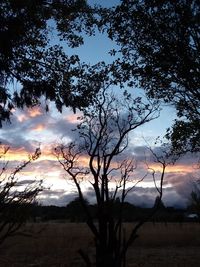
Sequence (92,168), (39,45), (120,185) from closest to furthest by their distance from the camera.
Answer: (39,45)
(92,168)
(120,185)

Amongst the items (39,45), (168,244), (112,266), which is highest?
(39,45)

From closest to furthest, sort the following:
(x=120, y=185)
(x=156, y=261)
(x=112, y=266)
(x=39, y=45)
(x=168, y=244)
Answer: (x=39, y=45) < (x=112, y=266) < (x=120, y=185) < (x=156, y=261) < (x=168, y=244)

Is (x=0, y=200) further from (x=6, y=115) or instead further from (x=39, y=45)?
(x=39, y=45)

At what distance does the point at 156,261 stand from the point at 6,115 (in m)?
15.3

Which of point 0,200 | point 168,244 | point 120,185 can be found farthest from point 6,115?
point 168,244

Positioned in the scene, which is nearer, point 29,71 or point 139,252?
point 29,71

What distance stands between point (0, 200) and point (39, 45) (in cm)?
520

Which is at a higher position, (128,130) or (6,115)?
(128,130)

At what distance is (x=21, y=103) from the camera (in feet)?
37.6

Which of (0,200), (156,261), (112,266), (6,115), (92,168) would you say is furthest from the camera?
(156,261)

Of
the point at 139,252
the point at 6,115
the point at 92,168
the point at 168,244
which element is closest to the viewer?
the point at 6,115

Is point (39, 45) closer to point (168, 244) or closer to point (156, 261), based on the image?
point (156, 261)

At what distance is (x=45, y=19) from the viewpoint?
1189 cm

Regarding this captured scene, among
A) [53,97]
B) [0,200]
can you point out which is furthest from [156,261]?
[0,200]
